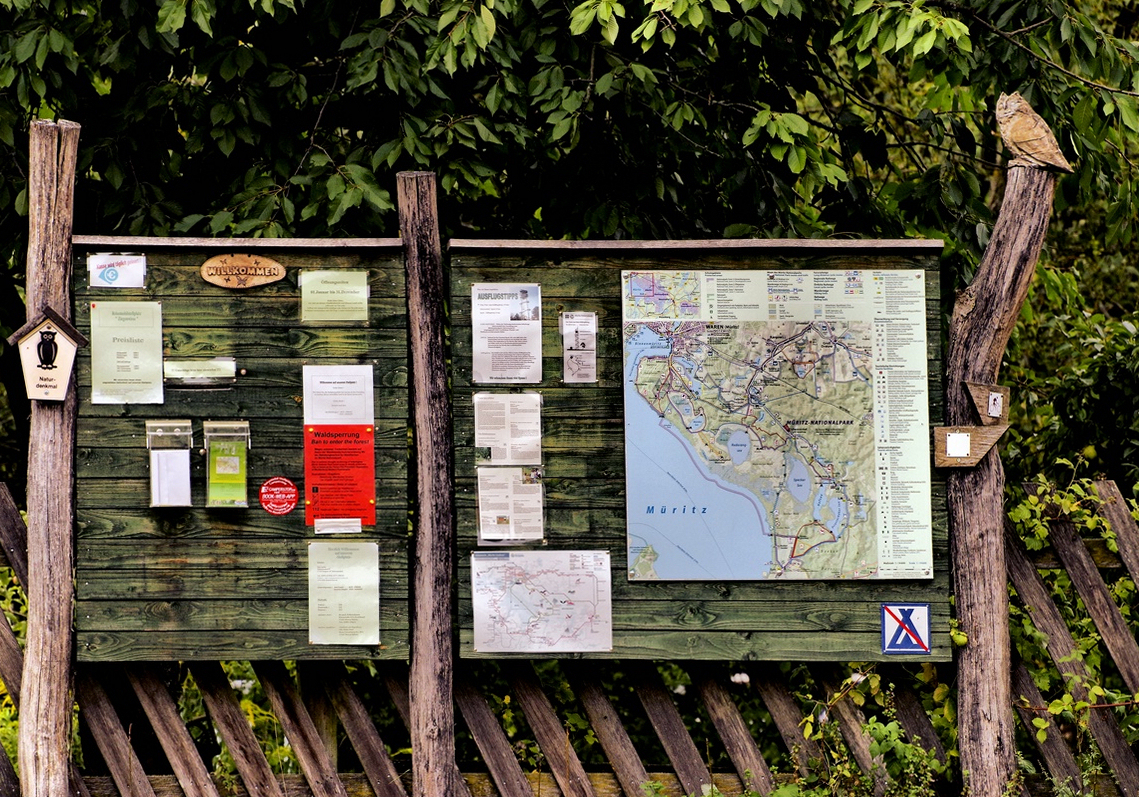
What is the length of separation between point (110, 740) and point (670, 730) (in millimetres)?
2271

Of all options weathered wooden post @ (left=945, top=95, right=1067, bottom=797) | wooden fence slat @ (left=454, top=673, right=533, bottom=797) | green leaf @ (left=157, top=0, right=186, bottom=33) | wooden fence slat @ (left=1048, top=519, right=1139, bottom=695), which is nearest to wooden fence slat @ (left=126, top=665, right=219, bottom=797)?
wooden fence slat @ (left=454, top=673, right=533, bottom=797)

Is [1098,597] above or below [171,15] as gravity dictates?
below

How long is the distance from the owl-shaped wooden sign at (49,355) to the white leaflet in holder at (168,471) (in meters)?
0.39

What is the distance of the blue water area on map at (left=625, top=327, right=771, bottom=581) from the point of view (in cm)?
425

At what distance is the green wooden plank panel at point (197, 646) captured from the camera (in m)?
4.24

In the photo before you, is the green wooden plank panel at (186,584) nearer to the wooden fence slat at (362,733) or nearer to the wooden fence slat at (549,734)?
the wooden fence slat at (362,733)

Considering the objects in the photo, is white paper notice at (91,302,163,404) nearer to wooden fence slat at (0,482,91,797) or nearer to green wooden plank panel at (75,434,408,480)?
green wooden plank panel at (75,434,408,480)

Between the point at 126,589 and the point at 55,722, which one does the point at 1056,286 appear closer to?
the point at 126,589

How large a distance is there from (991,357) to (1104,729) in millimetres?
1579

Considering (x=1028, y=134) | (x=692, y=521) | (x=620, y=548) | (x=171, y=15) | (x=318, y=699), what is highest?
(x=171, y=15)

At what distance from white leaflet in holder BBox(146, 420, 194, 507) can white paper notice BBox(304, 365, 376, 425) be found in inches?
19.9

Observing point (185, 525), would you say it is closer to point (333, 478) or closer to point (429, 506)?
point (333, 478)

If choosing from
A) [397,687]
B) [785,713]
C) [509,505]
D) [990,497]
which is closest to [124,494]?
[397,687]

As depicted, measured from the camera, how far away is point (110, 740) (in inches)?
174
